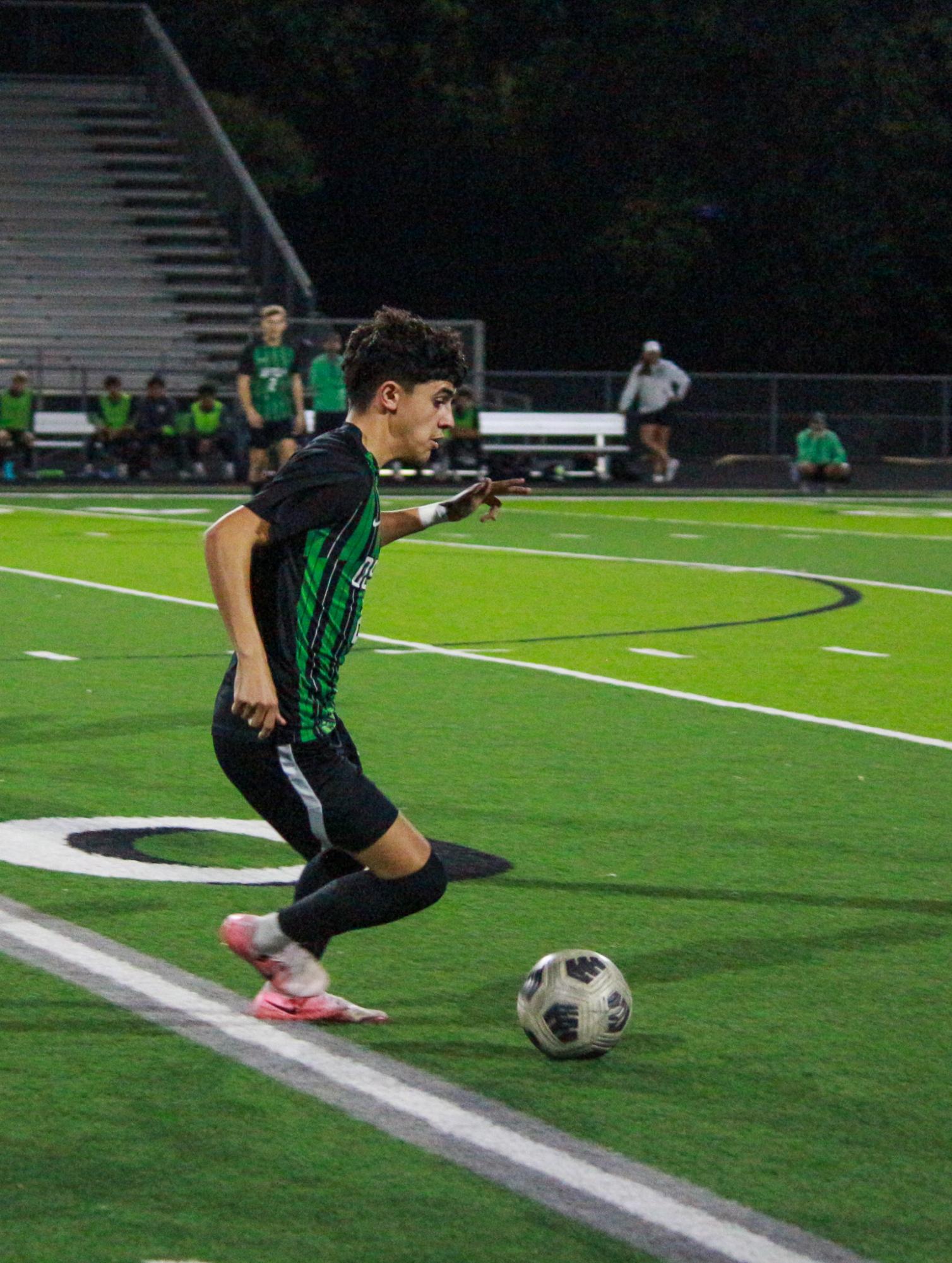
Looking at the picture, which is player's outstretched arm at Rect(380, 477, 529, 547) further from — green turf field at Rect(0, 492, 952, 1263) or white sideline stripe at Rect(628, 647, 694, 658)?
white sideline stripe at Rect(628, 647, 694, 658)

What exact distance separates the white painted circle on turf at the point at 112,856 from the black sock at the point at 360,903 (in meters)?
1.51

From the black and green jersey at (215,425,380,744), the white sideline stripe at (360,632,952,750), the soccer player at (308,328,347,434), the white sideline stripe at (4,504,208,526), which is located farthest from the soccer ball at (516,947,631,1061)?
the soccer player at (308,328,347,434)

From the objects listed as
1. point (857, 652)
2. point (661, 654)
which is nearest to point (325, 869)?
point (661, 654)

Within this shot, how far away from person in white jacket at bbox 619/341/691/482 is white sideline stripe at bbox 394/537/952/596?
11.0 meters

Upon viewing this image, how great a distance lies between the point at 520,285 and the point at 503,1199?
143 feet

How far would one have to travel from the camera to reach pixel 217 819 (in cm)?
755

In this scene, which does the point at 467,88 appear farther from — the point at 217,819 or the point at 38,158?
the point at 217,819

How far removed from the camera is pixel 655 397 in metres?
31.5

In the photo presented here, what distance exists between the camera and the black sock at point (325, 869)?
5.19 meters

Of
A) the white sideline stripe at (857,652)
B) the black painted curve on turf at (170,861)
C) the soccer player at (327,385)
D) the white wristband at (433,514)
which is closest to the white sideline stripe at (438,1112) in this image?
the black painted curve on turf at (170,861)

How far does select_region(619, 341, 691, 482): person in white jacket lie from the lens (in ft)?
103

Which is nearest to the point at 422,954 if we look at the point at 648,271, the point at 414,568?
the point at 414,568

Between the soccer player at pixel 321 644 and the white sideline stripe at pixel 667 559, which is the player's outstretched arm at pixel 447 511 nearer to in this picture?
the soccer player at pixel 321 644

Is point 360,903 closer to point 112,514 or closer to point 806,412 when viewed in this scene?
point 112,514
